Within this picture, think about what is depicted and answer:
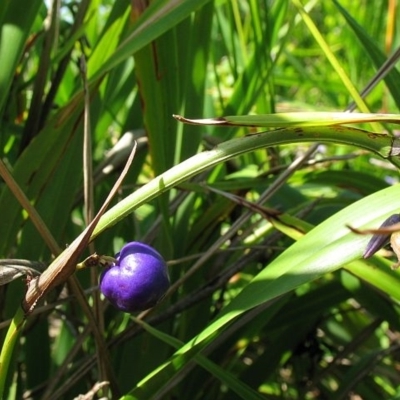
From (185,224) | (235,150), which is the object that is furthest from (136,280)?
(185,224)

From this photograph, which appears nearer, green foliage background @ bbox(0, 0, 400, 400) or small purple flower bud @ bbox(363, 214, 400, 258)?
small purple flower bud @ bbox(363, 214, 400, 258)

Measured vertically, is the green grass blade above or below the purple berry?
above

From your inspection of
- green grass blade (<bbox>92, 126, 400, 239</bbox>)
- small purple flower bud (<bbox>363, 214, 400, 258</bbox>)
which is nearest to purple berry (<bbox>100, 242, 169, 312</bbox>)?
green grass blade (<bbox>92, 126, 400, 239</bbox>)

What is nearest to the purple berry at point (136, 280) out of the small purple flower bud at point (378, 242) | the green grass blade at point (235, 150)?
the green grass blade at point (235, 150)

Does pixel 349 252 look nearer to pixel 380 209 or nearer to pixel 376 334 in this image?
pixel 380 209

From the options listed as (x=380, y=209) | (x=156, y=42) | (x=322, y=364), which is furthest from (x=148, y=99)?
(x=322, y=364)

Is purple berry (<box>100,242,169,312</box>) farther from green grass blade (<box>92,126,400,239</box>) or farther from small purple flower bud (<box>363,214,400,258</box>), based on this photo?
small purple flower bud (<box>363,214,400,258</box>)
